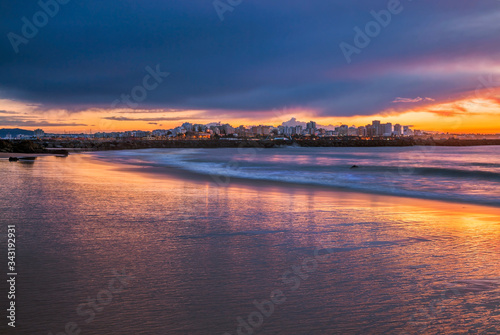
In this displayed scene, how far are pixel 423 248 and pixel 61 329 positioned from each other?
244 inches

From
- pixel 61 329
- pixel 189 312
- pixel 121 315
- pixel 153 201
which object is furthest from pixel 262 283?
pixel 153 201

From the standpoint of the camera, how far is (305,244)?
25.8 ft

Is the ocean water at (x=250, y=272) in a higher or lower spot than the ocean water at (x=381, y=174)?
higher

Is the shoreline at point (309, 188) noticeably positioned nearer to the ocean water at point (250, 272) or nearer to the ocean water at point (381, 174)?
the ocean water at point (381, 174)
